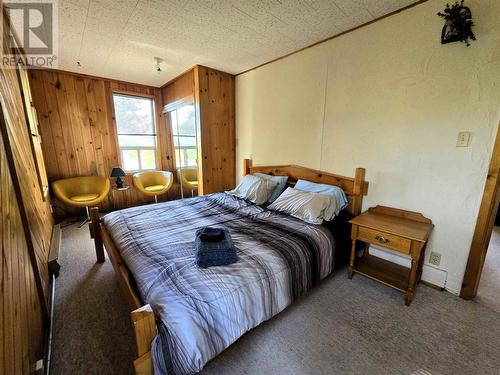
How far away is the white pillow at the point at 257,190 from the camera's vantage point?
106 inches

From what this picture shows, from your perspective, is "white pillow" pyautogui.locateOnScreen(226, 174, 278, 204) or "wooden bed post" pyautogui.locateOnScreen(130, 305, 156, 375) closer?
"wooden bed post" pyautogui.locateOnScreen(130, 305, 156, 375)

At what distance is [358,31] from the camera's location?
84.4 inches

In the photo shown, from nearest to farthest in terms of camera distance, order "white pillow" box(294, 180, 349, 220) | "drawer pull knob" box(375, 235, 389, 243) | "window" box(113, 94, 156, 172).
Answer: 1. "drawer pull knob" box(375, 235, 389, 243)
2. "white pillow" box(294, 180, 349, 220)
3. "window" box(113, 94, 156, 172)

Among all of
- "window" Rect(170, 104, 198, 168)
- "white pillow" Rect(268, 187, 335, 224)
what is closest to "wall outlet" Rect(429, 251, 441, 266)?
"white pillow" Rect(268, 187, 335, 224)

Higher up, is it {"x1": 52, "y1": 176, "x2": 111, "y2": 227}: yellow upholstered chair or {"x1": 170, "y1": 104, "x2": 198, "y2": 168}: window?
{"x1": 170, "y1": 104, "x2": 198, "y2": 168}: window

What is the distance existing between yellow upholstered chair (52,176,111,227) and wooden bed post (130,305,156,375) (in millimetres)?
3162

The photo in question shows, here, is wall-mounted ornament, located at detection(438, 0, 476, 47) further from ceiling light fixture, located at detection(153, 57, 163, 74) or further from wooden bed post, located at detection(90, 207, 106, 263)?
wooden bed post, located at detection(90, 207, 106, 263)

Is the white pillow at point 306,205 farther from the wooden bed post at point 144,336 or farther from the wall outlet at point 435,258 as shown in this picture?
the wooden bed post at point 144,336

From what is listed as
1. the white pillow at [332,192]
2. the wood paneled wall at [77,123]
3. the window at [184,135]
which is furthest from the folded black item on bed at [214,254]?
the wood paneled wall at [77,123]

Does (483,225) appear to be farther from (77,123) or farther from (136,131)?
(77,123)

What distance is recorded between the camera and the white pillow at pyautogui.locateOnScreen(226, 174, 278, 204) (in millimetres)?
2682

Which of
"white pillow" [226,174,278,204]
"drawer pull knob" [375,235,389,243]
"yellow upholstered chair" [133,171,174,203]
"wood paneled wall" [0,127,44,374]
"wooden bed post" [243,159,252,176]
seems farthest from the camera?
"yellow upholstered chair" [133,171,174,203]

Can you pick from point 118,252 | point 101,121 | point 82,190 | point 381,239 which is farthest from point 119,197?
point 381,239
